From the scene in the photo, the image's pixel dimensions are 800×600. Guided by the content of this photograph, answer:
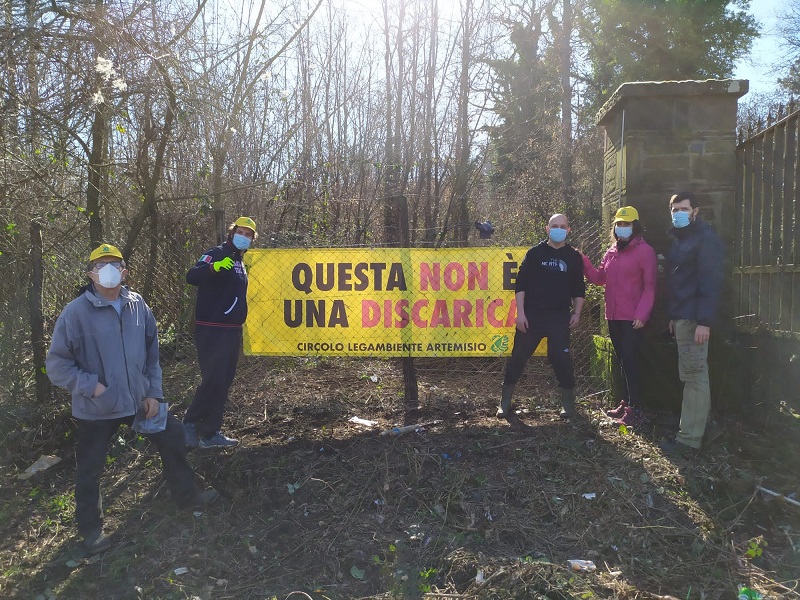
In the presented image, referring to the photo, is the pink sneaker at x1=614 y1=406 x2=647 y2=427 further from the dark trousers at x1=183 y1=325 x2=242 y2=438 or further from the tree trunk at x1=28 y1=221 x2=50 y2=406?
the tree trunk at x1=28 y1=221 x2=50 y2=406

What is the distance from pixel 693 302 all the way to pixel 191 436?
12.9ft

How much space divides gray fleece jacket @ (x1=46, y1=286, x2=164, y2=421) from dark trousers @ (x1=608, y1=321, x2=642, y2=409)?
3606 millimetres

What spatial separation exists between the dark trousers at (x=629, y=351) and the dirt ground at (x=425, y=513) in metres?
0.31

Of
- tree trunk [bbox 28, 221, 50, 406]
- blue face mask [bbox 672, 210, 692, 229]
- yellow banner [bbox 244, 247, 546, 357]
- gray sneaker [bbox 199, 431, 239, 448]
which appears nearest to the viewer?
blue face mask [bbox 672, 210, 692, 229]

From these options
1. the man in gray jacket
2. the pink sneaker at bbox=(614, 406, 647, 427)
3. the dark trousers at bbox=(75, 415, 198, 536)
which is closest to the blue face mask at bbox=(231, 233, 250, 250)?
the man in gray jacket

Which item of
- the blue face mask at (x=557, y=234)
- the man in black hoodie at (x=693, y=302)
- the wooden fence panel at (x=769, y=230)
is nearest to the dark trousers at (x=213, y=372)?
the blue face mask at (x=557, y=234)

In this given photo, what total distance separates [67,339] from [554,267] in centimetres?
355

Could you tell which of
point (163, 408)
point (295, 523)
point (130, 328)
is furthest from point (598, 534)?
point (130, 328)

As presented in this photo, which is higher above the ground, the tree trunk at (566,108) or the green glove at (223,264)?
the tree trunk at (566,108)

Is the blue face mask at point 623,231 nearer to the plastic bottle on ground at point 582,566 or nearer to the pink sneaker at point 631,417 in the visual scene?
the pink sneaker at point 631,417

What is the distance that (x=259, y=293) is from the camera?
5.39 metres

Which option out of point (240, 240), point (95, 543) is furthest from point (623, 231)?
point (95, 543)

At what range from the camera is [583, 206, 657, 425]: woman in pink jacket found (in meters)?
4.67

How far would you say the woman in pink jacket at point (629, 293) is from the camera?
15.3 feet
